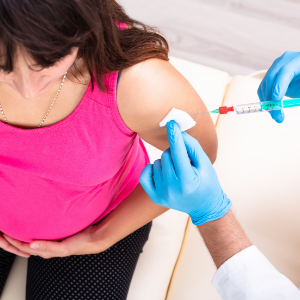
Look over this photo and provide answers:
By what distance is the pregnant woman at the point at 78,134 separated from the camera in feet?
1.76

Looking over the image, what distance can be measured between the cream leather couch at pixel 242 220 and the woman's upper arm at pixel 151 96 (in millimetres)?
501

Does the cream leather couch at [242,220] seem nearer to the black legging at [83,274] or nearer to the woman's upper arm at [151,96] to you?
the black legging at [83,274]

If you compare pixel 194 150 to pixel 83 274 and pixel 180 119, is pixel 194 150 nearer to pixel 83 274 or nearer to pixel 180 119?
pixel 180 119

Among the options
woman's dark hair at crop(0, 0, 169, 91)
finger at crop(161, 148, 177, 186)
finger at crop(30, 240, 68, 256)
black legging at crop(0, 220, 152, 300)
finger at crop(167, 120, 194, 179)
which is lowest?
black legging at crop(0, 220, 152, 300)

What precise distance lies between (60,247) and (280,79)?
81cm

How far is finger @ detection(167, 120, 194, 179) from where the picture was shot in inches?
29.0

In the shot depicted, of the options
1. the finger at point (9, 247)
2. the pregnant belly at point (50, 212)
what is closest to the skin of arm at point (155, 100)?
the pregnant belly at point (50, 212)

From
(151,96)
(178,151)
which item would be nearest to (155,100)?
(151,96)

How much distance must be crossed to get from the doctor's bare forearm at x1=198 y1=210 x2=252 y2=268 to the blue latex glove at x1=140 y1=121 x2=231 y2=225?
0.02 m

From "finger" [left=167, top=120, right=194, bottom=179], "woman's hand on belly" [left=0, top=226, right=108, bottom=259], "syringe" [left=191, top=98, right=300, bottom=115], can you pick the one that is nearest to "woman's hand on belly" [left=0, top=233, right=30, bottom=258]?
"woman's hand on belly" [left=0, top=226, right=108, bottom=259]

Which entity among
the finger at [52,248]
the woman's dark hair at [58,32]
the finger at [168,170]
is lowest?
the finger at [52,248]

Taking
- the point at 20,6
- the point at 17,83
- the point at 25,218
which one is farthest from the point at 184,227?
the point at 20,6

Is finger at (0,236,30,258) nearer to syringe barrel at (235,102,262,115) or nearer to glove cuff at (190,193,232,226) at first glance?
glove cuff at (190,193,232,226)

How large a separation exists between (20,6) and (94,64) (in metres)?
0.23
